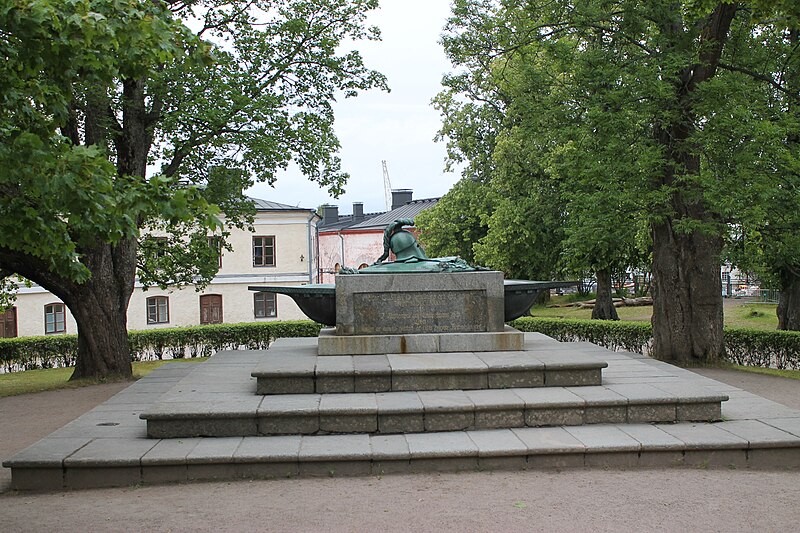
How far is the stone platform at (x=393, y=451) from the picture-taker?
23.4ft

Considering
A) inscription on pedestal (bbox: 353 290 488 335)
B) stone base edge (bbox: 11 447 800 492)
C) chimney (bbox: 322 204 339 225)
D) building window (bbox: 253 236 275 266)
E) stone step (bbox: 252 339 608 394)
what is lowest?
stone base edge (bbox: 11 447 800 492)

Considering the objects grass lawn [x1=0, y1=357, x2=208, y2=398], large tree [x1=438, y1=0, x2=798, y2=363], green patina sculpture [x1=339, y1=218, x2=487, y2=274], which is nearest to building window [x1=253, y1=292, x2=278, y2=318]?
grass lawn [x1=0, y1=357, x2=208, y2=398]

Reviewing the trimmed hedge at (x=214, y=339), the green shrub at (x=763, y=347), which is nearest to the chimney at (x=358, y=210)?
the trimmed hedge at (x=214, y=339)

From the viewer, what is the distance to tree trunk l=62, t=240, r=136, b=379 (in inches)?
626

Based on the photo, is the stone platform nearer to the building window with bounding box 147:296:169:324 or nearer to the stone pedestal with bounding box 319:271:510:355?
the stone pedestal with bounding box 319:271:510:355

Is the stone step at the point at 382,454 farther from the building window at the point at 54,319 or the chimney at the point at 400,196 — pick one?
the chimney at the point at 400,196

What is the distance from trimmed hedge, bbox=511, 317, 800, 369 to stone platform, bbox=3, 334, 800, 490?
10.2 meters

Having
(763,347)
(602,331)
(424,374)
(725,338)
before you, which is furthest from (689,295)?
(424,374)

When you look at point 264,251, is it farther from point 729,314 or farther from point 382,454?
point 382,454

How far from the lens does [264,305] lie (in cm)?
3928

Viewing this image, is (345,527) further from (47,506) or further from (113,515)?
(47,506)

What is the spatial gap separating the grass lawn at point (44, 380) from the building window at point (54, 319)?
46.7 feet

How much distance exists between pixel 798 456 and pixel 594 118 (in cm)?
833

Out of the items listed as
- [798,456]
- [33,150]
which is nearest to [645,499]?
[798,456]
